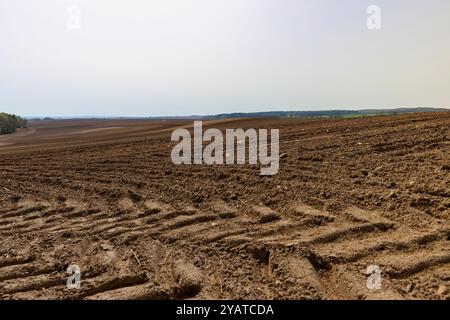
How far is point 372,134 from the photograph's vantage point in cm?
856

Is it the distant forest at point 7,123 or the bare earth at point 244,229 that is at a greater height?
the distant forest at point 7,123

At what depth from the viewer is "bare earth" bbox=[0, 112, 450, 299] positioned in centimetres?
285

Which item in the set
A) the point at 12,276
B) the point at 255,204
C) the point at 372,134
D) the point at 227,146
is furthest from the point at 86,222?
the point at 372,134

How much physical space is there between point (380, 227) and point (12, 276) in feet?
11.1

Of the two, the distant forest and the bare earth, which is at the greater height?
the distant forest

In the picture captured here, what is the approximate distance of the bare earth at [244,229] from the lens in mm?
2854

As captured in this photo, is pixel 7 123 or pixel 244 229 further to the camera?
pixel 7 123

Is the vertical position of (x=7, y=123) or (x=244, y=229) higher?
(x=7, y=123)

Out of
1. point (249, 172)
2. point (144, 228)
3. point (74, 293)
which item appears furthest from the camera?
point (249, 172)

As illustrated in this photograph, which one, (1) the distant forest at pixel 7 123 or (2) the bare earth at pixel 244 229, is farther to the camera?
(1) the distant forest at pixel 7 123

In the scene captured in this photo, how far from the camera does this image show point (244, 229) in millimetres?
3930

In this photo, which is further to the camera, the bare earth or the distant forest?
the distant forest
